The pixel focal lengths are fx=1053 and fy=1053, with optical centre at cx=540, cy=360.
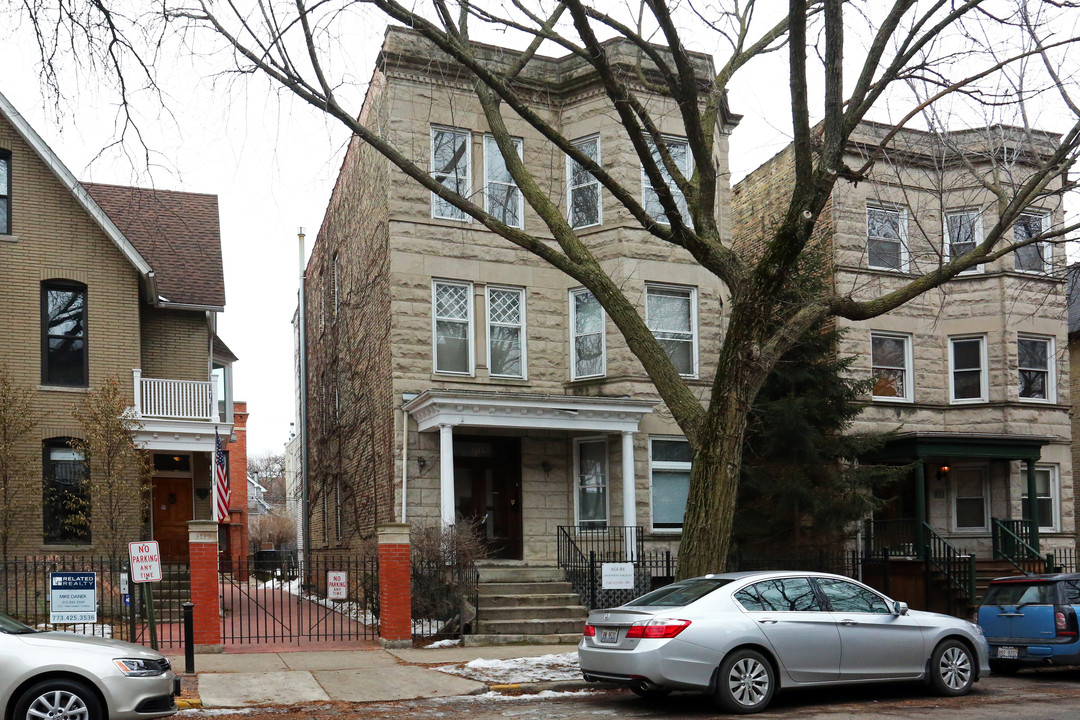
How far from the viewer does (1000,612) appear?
13820mm

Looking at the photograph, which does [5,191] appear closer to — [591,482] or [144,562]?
[144,562]

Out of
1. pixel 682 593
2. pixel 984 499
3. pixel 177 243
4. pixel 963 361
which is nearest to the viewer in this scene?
pixel 682 593

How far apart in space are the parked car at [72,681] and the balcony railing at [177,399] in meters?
12.8

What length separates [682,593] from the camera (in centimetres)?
1119

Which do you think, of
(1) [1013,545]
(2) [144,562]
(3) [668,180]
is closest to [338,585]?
(2) [144,562]

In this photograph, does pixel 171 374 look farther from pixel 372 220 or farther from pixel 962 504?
pixel 962 504

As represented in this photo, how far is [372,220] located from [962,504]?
15.1 metres

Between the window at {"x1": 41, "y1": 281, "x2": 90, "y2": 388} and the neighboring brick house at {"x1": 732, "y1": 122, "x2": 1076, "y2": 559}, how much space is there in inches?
584

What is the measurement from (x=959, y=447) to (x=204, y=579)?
15.9 metres

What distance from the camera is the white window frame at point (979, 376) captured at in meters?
24.5

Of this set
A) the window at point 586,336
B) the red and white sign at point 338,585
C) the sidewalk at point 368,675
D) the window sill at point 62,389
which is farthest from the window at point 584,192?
the window sill at point 62,389

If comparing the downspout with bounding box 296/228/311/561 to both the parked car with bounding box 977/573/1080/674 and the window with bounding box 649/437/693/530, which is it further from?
the parked car with bounding box 977/573/1080/674

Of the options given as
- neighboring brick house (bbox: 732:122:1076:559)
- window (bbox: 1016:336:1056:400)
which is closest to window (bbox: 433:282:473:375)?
neighboring brick house (bbox: 732:122:1076:559)

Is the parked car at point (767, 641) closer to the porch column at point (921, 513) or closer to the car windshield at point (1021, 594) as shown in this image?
the car windshield at point (1021, 594)
